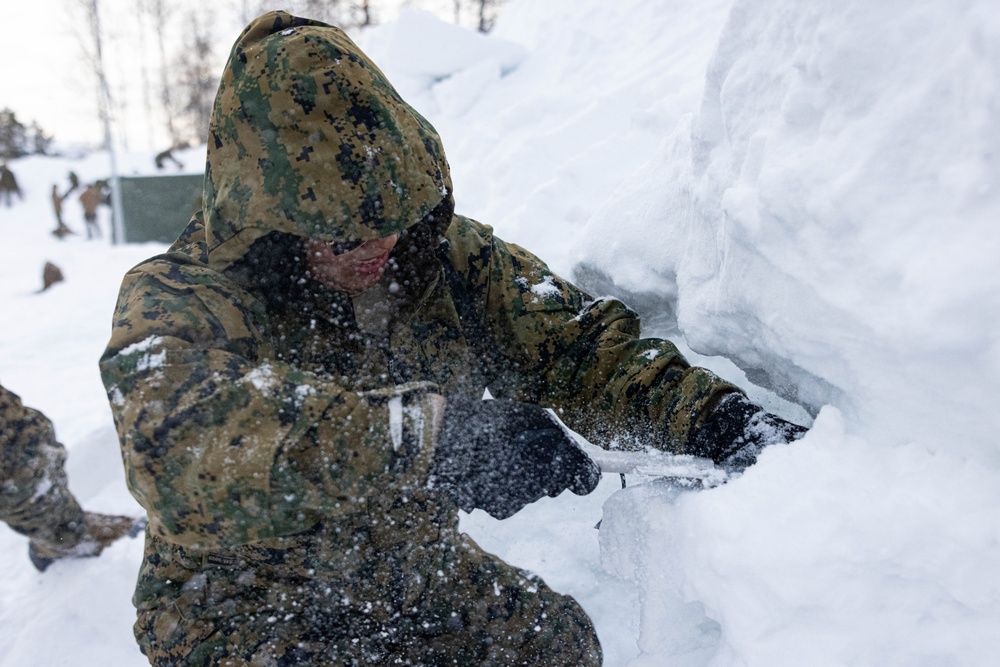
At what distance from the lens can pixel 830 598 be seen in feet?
3.08

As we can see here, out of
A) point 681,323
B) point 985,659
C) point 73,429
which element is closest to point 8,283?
point 73,429

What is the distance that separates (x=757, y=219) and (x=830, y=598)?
59 cm

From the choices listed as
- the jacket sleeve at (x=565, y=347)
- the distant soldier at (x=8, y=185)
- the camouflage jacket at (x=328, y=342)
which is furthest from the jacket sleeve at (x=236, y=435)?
the distant soldier at (x=8, y=185)

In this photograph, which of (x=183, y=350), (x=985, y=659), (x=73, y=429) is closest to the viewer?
(x=985, y=659)

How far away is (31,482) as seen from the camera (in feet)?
7.75

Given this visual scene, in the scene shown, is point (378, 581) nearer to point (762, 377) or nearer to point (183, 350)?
point (183, 350)

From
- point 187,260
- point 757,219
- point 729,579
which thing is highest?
point 757,219

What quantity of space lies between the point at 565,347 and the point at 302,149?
2.52 ft

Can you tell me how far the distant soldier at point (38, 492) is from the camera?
7.63ft

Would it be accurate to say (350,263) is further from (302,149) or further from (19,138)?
(19,138)

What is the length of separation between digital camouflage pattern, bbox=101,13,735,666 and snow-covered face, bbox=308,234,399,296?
3cm

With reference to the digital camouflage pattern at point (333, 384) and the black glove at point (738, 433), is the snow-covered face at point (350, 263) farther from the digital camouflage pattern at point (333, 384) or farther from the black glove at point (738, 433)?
the black glove at point (738, 433)

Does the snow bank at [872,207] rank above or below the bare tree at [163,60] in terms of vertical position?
above

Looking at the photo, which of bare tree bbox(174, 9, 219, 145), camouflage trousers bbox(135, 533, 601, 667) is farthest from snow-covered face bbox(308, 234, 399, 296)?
bare tree bbox(174, 9, 219, 145)
